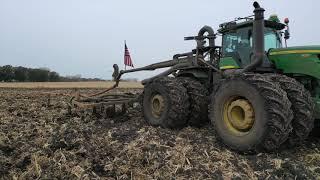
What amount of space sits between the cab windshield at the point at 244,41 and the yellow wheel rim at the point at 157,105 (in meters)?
1.78

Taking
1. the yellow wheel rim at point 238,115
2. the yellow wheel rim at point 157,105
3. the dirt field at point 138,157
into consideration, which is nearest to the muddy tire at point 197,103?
the dirt field at point 138,157

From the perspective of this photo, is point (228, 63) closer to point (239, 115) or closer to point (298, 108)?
point (239, 115)

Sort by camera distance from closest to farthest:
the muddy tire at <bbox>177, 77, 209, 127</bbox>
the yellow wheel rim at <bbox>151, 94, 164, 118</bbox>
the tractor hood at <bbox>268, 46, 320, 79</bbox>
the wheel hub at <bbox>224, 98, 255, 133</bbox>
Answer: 1. the wheel hub at <bbox>224, 98, 255, 133</bbox>
2. the tractor hood at <bbox>268, 46, 320, 79</bbox>
3. the muddy tire at <bbox>177, 77, 209, 127</bbox>
4. the yellow wheel rim at <bbox>151, 94, 164, 118</bbox>

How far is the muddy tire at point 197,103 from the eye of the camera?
31.3 ft

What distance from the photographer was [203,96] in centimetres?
966

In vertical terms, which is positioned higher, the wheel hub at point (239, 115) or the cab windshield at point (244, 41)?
the cab windshield at point (244, 41)

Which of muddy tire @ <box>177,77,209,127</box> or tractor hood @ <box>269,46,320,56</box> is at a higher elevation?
tractor hood @ <box>269,46,320,56</box>

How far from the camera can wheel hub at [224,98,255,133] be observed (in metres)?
7.18

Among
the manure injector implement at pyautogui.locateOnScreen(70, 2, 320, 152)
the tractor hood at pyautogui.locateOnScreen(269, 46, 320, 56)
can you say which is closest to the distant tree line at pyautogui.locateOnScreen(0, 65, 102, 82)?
the manure injector implement at pyautogui.locateOnScreen(70, 2, 320, 152)

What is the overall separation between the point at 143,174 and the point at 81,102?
719cm

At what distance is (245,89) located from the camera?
721 cm

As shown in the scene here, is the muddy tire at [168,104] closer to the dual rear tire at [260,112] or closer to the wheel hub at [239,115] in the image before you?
the dual rear tire at [260,112]

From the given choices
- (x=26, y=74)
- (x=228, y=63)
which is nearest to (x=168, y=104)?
(x=228, y=63)

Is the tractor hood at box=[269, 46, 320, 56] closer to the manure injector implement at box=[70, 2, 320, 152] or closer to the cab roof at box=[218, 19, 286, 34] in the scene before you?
the manure injector implement at box=[70, 2, 320, 152]
